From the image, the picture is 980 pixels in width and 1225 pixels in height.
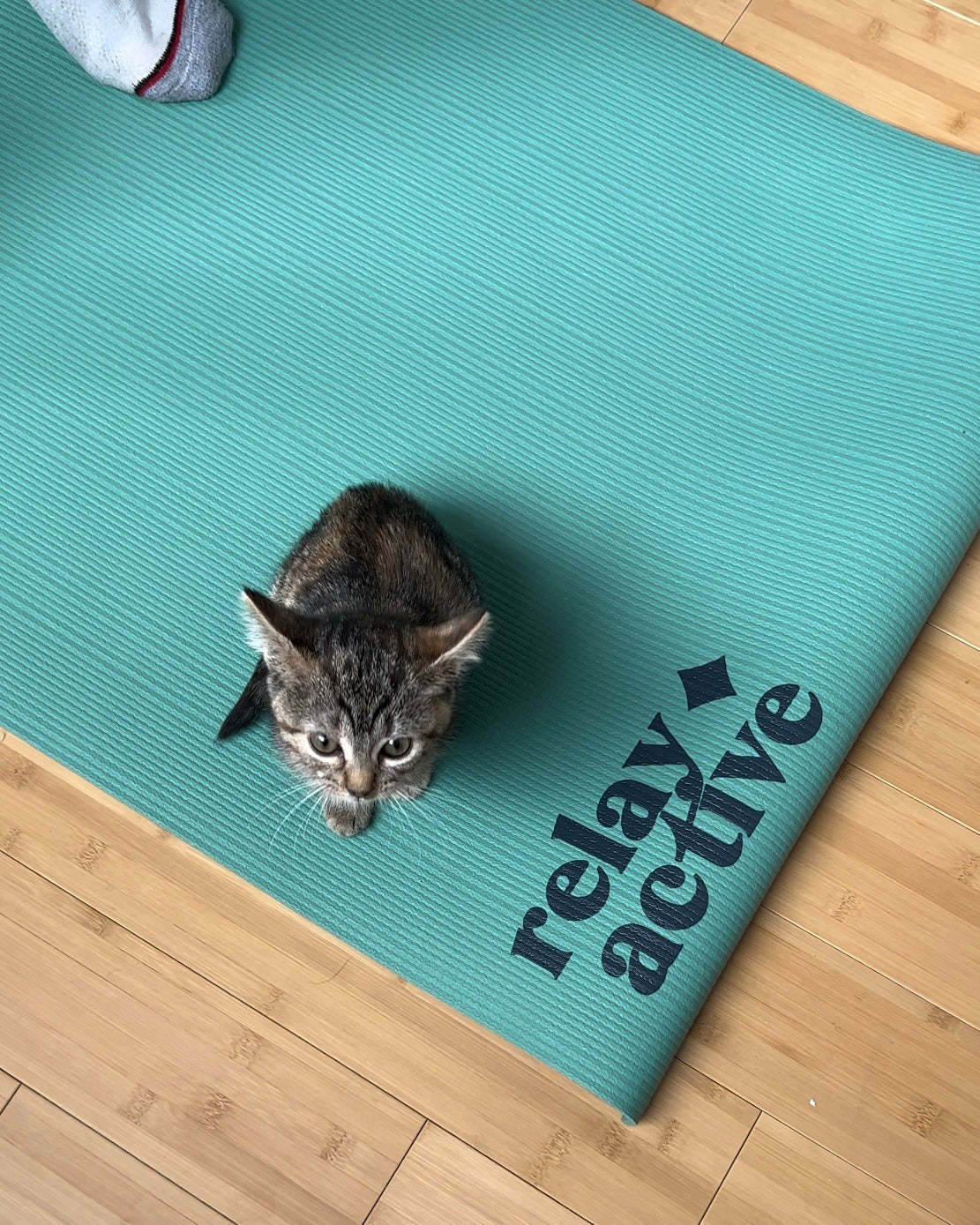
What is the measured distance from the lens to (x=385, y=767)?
4.45ft

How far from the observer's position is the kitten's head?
4.17ft

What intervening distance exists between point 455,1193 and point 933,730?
94cm

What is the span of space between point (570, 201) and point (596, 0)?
0.42 metres

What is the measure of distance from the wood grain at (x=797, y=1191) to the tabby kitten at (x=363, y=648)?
26.2 inches

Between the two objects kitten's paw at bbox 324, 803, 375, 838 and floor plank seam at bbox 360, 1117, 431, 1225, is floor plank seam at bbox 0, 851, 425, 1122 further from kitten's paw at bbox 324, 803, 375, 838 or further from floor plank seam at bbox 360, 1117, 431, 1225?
kitten's paw at bbox 324, 803, 375, 838

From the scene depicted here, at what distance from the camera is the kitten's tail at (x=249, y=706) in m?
1.56

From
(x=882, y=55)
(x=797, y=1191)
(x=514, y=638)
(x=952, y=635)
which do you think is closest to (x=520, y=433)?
(x=514, y=638)

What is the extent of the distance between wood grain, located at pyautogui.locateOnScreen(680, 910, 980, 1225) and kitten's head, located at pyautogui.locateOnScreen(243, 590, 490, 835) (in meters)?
0.61

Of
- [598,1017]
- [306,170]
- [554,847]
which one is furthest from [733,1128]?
[306,170]

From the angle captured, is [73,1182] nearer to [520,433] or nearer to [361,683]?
[361,683]

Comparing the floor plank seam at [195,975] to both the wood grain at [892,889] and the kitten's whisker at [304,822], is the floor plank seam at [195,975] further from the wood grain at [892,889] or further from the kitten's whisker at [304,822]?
the wood grain at [892,889]

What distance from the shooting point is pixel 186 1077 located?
154cm

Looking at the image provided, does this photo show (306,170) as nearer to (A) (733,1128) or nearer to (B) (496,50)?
(B) (496,50)

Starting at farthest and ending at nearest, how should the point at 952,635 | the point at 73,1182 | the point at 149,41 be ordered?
the point at 149,41 < the point at 952,635 < the point at 73,1182
